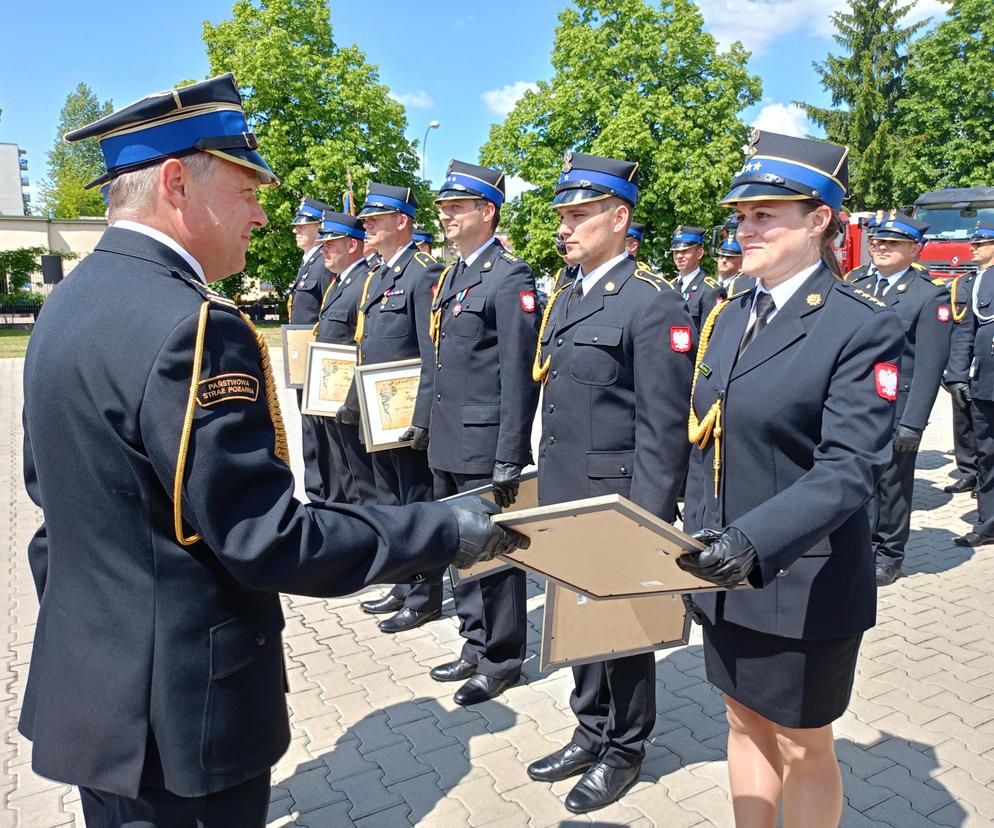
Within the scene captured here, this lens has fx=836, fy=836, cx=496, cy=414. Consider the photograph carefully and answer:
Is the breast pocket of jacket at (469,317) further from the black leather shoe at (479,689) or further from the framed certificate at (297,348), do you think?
the framed certificate at (297,348)

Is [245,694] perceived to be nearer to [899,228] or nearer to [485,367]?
[485,367]

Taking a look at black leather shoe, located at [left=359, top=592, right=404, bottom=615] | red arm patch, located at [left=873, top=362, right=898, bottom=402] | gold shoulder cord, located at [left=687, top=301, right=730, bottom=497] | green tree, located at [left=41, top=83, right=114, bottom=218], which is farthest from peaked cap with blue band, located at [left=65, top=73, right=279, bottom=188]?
green tree, located at [left=41, top=83, right=114, bottom=218]

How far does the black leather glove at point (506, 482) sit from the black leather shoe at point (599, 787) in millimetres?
1220

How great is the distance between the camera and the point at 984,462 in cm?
702

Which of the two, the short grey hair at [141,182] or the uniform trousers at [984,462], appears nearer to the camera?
the short grey hair at [141,182]

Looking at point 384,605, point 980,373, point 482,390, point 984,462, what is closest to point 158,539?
point 482,390

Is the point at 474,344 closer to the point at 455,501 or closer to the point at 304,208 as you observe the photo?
the point at 455,501

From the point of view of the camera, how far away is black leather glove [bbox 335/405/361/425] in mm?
5742

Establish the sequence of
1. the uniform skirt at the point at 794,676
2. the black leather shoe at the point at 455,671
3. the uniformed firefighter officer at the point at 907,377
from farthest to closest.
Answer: the uniformed firefighter officer at the point at 907,377 → the black leather shoe at the point at 455,671 → the uniform skirt at the point at 794,676

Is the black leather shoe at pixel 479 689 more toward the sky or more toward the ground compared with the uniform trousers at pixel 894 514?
more toward the ground

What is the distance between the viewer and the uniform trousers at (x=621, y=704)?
3395 millimetres

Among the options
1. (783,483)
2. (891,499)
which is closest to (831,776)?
(783,483)

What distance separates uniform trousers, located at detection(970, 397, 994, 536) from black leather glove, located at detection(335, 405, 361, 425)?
198 inches

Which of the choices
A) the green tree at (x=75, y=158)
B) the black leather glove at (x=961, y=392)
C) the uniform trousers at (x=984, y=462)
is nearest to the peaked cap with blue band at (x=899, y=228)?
the uniform trousers at (x=984, y=462)
